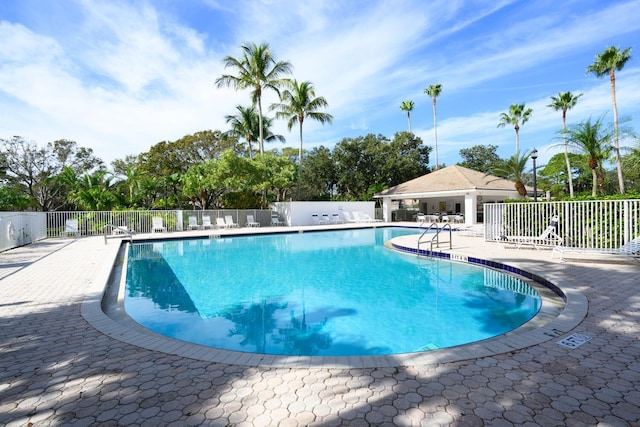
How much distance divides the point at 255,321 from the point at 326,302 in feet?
5.05

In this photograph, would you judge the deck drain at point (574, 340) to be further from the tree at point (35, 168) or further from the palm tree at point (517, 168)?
the tree at point (35, 168)

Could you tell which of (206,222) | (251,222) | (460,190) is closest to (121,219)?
(206,222)

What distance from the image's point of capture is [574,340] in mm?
3648

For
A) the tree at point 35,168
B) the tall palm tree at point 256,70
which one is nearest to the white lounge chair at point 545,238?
the tall palm tree at point 256,70

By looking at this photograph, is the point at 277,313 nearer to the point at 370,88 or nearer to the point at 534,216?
the point at 534,216

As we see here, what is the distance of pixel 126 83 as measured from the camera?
1453 centimetres

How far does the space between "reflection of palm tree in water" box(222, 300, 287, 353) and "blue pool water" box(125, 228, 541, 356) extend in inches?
0.7

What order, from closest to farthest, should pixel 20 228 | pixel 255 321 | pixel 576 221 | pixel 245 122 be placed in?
pixel 255 321
pixel 576 221
pixel 20 228
pixel 245 122

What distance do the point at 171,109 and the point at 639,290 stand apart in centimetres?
1959

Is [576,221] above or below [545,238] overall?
above

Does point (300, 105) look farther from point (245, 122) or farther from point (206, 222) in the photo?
point (206, 222)

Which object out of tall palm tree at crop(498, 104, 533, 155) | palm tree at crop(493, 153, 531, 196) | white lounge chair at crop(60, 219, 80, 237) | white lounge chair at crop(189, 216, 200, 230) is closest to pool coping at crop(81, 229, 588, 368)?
white lounge chair at crop(60, 219, 80, 237)

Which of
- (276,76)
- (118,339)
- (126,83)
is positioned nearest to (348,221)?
(276,76)

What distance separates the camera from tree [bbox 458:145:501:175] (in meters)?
49.0
